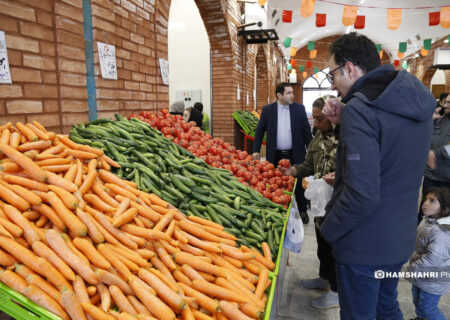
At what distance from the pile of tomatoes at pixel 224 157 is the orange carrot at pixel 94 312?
2.01 metres

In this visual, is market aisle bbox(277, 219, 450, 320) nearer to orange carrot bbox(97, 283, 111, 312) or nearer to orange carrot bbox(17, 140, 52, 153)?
orange carrot bbox(97, 283, 111, 312)

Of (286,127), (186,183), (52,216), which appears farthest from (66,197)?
(286,127)

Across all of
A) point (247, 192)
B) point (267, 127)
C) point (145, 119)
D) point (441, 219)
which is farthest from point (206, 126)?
point (441, 219)

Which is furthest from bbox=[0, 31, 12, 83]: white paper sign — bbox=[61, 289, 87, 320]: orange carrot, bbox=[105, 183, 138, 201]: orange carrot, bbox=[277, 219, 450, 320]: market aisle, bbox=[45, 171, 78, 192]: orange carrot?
bbox=[277, 219, 450, 320]: market aisle

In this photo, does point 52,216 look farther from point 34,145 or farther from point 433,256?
point 433,256

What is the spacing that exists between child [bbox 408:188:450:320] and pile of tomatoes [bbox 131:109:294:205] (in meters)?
1.15

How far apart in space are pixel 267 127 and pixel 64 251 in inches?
157

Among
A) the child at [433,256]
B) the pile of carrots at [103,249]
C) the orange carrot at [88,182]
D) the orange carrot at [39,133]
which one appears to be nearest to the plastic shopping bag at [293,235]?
the pile of carrots at [103,249]

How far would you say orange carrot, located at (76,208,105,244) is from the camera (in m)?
1.45

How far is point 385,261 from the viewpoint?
5.48 feet

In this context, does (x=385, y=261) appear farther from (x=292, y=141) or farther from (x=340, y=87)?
(x=292, y=141)

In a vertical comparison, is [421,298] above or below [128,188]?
below

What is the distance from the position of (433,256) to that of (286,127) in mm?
2850

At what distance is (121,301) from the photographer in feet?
4.20
